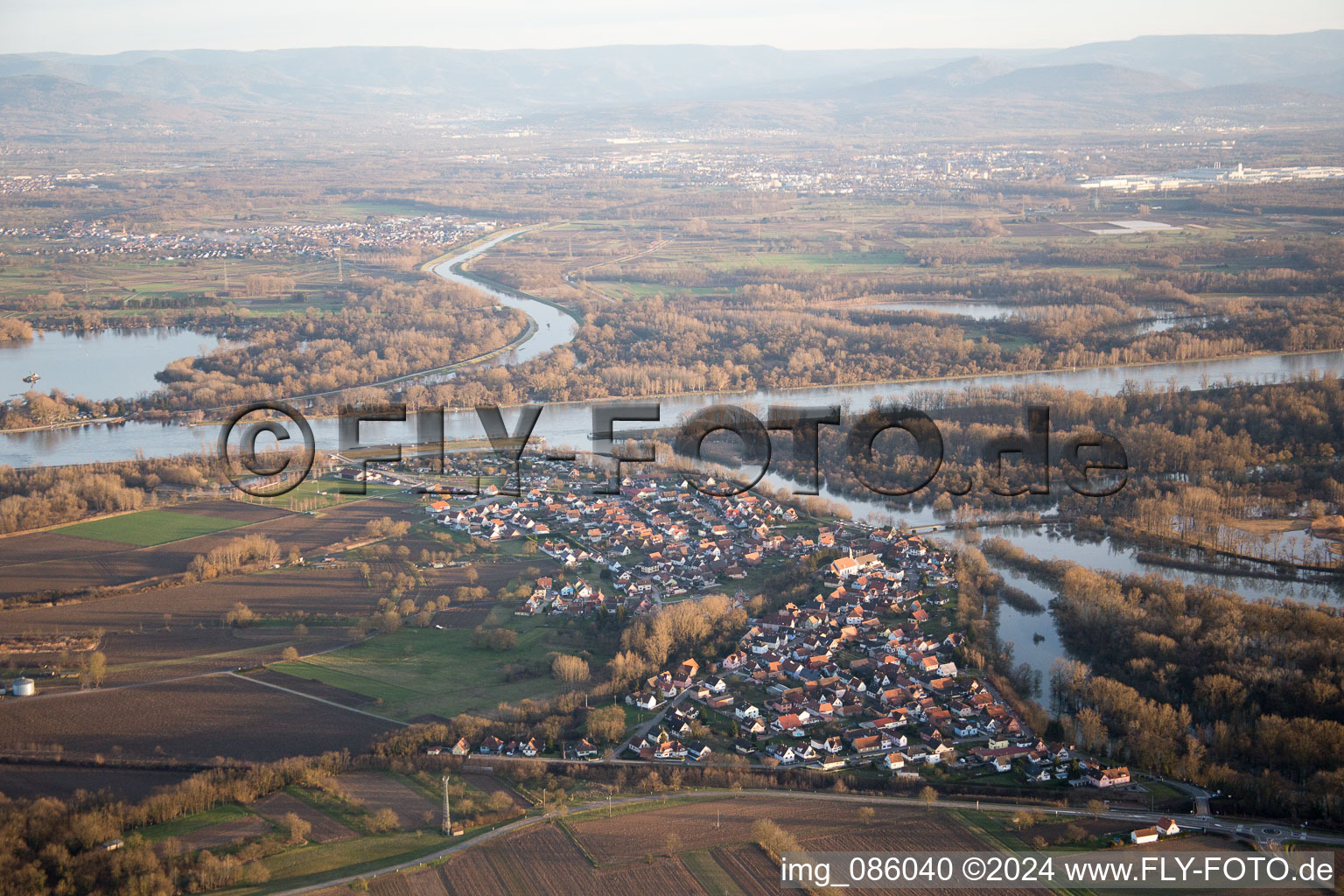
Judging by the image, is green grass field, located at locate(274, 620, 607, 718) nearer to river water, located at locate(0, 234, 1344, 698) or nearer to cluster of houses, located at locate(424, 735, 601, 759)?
cluster of houses, located at locate(424, 735, 601, 759)

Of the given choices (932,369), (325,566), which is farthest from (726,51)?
(325,566)

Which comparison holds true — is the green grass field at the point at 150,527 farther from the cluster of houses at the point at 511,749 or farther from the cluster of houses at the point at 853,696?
the cluster of houses at the point at 853,696

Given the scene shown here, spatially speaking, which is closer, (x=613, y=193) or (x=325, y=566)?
(x=325, y=566)

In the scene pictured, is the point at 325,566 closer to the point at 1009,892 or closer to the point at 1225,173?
the point at 1009,892

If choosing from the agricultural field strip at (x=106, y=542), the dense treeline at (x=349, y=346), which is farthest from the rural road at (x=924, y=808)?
the dense treeline at (x=349, y=346)

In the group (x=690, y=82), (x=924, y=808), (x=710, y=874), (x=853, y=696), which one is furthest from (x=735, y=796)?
(x=690, y=82)

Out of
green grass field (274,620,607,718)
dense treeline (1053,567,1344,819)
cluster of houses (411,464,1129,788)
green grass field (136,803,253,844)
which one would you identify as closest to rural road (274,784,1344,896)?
dense treeline (1053,567,1344,819)

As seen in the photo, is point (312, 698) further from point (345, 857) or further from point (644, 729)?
point (644, 729)

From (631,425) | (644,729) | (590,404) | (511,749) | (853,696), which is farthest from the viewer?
(590,404)
